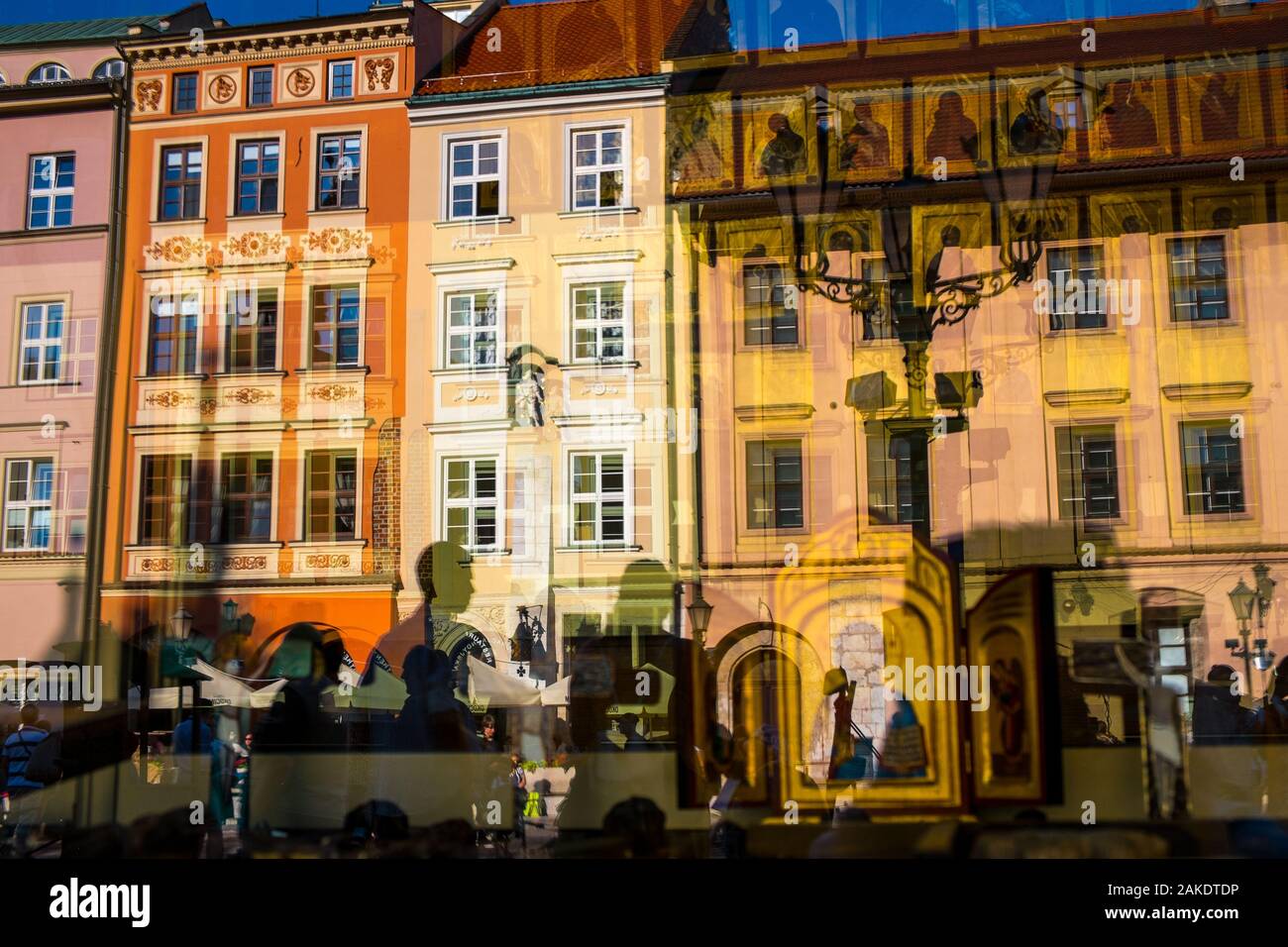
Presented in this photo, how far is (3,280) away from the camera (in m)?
2.95

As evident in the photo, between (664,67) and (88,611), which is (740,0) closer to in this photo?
(664,67)

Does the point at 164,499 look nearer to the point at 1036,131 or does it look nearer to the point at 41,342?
the point at 41,342

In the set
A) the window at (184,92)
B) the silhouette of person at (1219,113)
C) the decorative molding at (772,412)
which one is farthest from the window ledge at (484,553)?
the silhouette of person at (1219,113)

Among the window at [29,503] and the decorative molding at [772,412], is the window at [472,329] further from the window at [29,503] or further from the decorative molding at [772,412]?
the window at [29,503]

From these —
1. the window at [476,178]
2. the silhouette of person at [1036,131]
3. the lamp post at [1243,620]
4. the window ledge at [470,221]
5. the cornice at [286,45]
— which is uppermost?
the cornice at [286,45]

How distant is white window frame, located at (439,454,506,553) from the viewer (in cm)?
269

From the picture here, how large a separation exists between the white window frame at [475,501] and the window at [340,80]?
97 centimetres

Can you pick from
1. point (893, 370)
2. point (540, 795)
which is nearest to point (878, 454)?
point (893, 370)

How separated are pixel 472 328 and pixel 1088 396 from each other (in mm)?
1456

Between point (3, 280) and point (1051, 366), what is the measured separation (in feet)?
8.64

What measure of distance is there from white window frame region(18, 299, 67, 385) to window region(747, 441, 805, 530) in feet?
5.78

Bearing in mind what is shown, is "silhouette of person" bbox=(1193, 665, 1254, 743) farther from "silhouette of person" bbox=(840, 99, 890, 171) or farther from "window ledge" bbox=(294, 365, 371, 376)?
"window ledge" bbox=(294, 365, 371, 376)

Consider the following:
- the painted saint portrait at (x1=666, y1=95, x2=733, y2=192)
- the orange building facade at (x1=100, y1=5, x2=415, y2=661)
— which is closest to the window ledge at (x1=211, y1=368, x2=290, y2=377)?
the orange building facade at (x1=100, y1=5, x2=415, y2=661)

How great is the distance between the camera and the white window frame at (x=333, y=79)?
284 cm
